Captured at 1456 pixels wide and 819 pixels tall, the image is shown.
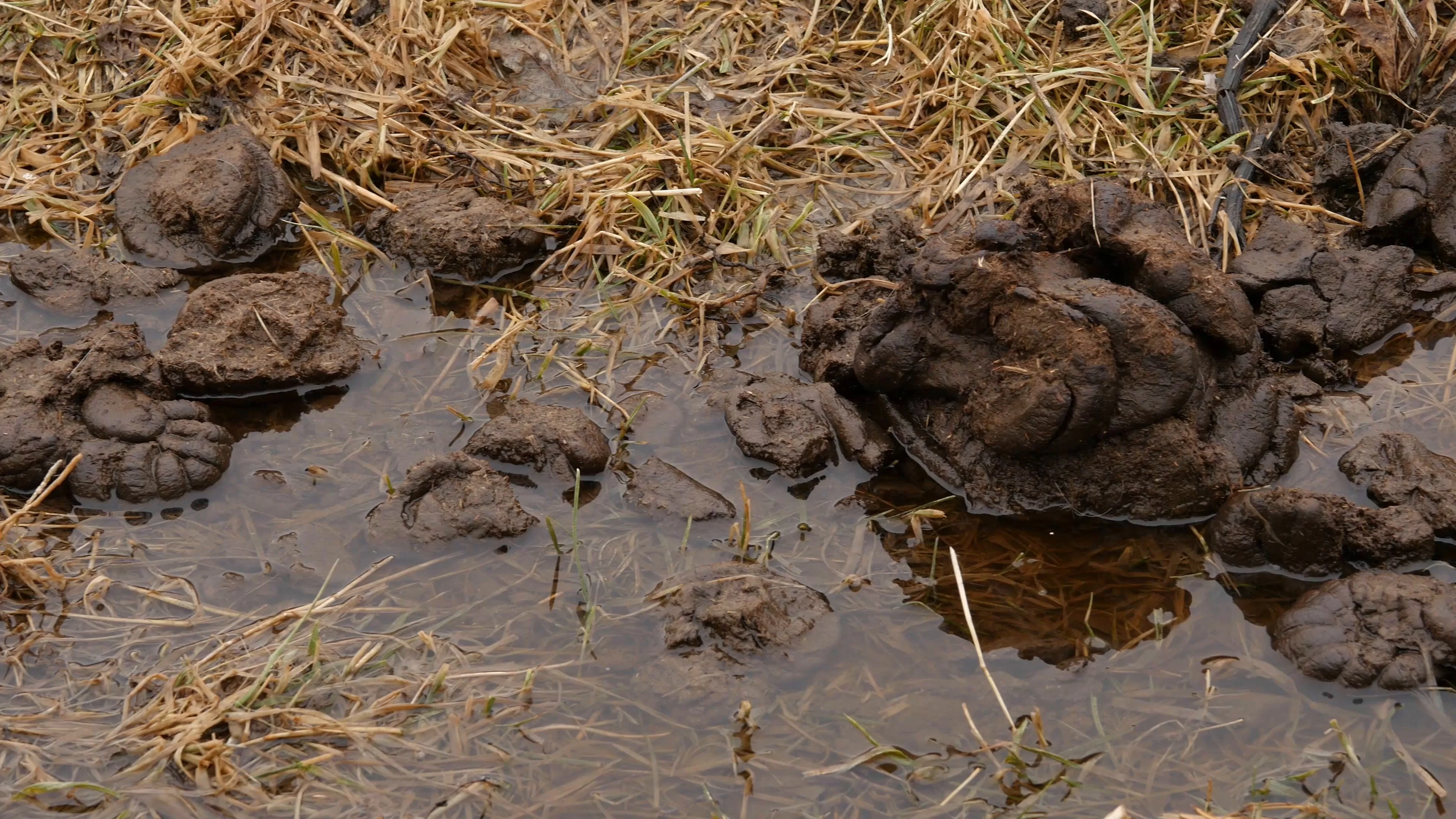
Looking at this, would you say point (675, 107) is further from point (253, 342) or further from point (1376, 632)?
point (1376, 632)

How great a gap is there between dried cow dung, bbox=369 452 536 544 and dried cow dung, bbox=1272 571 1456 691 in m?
2.07

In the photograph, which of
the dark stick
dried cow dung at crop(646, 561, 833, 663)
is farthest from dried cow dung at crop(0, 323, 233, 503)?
the dark stick

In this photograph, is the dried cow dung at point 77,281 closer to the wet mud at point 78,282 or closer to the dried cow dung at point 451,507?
the wet mud at point 78,282

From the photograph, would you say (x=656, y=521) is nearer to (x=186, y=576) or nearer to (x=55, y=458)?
(x=186, y=576)

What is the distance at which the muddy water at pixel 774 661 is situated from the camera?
9.57ft

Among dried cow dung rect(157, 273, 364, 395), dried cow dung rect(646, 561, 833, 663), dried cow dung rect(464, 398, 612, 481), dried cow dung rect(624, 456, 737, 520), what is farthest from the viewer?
dried cow dung rect(157, 273, 364, 395)

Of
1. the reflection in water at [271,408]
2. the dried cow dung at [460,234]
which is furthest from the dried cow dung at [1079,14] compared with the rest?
the reflection in water at [271,408]

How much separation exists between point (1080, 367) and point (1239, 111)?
1922 mm

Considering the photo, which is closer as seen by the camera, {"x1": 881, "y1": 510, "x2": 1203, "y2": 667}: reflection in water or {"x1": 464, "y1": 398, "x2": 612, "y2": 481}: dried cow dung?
{"x1": 881, "y1": 510, "x2": 1203, "y2": 667}: reflection in water

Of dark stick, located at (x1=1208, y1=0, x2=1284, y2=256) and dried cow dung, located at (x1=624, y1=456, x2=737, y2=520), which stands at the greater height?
dark stick, located at (x1=1208, y1=0, x2=1284, y2=256)

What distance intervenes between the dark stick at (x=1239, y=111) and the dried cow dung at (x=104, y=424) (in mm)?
3398

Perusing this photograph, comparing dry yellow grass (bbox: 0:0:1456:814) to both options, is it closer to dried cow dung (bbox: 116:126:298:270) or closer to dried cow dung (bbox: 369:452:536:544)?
dried cow dung (bbox: 116:126:298:270)

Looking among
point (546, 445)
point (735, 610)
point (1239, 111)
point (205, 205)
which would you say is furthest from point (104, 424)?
point (1239, 111)

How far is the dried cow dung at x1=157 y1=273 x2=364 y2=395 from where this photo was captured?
396 centimetres
